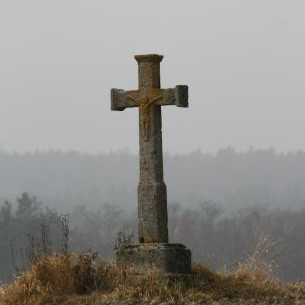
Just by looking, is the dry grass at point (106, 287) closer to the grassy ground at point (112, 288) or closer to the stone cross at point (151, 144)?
the grassy ground at point (112, 288)

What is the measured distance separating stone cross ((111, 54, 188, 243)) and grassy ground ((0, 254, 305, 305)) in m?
0.81

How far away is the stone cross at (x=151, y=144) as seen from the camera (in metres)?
13.4

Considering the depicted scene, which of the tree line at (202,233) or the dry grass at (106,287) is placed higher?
the dry grass at (106,287)

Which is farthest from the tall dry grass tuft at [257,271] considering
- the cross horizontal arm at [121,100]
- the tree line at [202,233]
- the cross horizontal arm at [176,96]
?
the tree line at [202,233]

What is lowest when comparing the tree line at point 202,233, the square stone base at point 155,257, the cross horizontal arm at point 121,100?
the tree line at point 202,233

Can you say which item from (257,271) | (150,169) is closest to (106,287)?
(150,169)

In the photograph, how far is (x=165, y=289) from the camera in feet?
39.2

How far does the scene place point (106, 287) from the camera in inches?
485

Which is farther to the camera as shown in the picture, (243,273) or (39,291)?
(243,273)

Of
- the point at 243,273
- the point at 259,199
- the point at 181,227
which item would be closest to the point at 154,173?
the point at 243,273

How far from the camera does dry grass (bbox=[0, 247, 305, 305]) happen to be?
11839 millimetres

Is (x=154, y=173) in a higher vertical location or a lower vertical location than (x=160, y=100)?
lower

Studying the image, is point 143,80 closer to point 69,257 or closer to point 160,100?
point 160,100

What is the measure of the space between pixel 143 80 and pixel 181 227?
86.3 m
